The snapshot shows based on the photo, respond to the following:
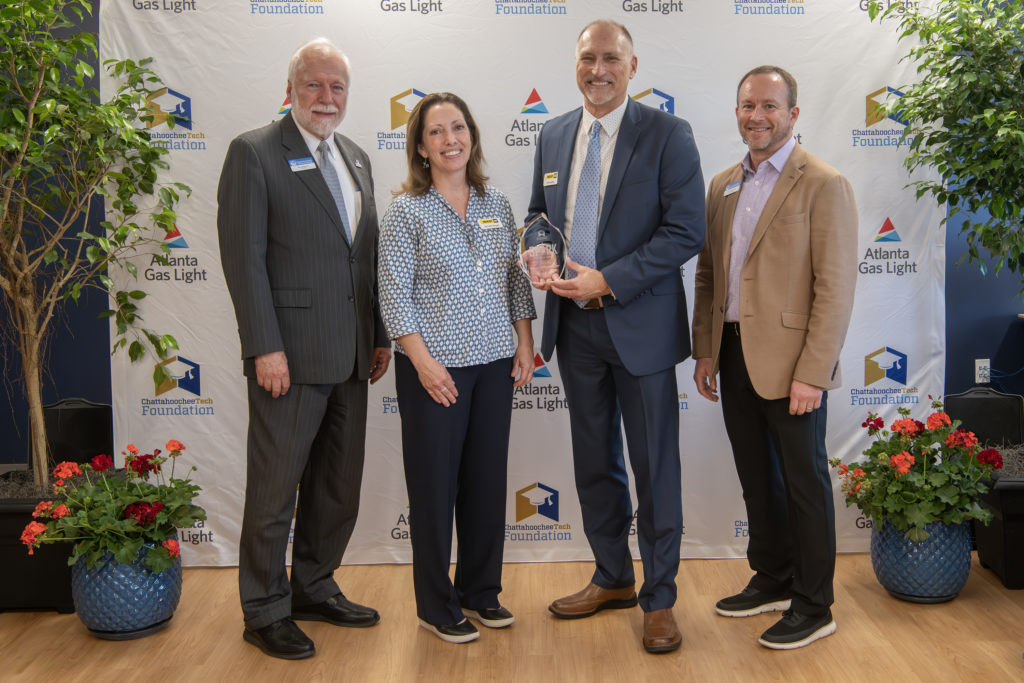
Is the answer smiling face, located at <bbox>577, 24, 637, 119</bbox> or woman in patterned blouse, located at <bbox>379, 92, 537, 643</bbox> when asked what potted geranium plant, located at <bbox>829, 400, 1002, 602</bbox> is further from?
smiling face, located at <bbox>577, 24, 637, 119</bbox>

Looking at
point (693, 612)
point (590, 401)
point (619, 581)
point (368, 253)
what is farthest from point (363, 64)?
point (693, 612)

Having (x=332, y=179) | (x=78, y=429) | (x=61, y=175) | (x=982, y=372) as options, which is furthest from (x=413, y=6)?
(x=982, y=372)

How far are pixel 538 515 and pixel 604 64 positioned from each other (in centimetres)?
190

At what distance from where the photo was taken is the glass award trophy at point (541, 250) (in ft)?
8.57

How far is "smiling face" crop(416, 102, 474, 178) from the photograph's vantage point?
257 centimetres

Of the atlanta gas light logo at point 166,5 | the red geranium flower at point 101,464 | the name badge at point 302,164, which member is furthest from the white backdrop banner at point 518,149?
the name badge at point 302,164

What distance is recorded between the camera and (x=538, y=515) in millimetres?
3584

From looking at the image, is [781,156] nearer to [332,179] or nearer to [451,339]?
[451,339]

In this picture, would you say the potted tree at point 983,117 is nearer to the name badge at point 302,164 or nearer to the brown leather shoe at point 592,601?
the brown leather shoe at point 592,601

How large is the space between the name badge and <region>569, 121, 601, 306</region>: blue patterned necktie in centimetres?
87

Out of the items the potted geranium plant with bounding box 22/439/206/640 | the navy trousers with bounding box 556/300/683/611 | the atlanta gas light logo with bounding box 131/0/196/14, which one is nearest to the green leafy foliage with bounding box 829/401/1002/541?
the navy trousers with bounding box 556/300/683/611

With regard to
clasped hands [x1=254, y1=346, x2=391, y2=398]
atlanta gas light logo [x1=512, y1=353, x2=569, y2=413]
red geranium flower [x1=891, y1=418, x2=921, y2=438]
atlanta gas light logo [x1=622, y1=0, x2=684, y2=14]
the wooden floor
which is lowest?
the wooden floor

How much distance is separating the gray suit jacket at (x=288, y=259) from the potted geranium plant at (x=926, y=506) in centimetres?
187

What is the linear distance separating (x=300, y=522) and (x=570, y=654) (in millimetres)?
1039
